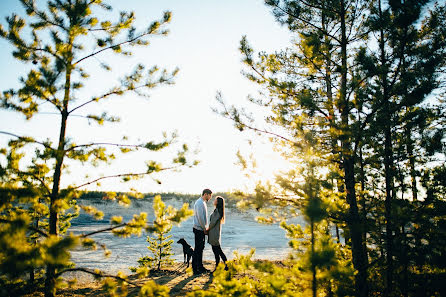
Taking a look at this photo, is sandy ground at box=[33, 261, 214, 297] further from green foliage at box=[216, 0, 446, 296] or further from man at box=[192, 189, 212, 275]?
green foliage at box=[216, 0, 446, 296]

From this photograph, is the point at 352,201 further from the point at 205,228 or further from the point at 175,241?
the point at 175,241

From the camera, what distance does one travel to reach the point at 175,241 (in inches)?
574

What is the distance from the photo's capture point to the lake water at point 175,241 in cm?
962

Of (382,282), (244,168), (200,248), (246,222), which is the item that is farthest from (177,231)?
(244,168)

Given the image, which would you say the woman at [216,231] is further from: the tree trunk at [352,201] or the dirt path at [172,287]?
the tree trunk at [352,201]

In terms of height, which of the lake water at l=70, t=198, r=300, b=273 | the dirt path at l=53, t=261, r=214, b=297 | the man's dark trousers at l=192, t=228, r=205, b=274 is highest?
the man's dark trousers at l=192, t=228, r=205, b=274

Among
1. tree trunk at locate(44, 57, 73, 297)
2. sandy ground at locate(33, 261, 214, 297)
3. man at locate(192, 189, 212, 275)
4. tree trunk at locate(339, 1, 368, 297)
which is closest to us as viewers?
tree trunk at locate(44, 57, 73, 297)

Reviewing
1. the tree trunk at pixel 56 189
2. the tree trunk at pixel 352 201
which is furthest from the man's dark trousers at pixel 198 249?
the tree trunk at pixel 56 189

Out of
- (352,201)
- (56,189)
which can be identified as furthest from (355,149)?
(56,189)

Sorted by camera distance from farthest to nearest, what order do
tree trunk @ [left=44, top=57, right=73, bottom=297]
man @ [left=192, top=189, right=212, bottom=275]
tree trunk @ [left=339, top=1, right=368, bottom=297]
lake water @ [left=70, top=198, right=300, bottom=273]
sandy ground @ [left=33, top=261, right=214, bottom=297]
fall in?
lake water @ [left=70, top=198, right=300, bottom=273]
man @ [left=192, top=189, right=212, bottom=275]
sandy ground @ [left=33, top=261, right=214, bottom=297]
tree trunk @ [left=339, top=1, right=368, bottom=297]
tree trunk @ [left=44, top=57, right=73, bottom=297]

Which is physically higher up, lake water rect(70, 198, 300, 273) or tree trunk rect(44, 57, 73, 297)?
tree trunk rect(44, 57, 73, 297)

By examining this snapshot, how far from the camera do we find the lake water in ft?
31.6

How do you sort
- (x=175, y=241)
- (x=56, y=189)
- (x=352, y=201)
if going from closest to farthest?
(x=56, y=189) → (x=352, y=201) → (x=175, y=241)

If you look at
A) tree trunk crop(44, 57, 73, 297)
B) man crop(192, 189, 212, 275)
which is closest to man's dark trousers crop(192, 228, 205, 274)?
man crop(192, 189, 212, 275)
